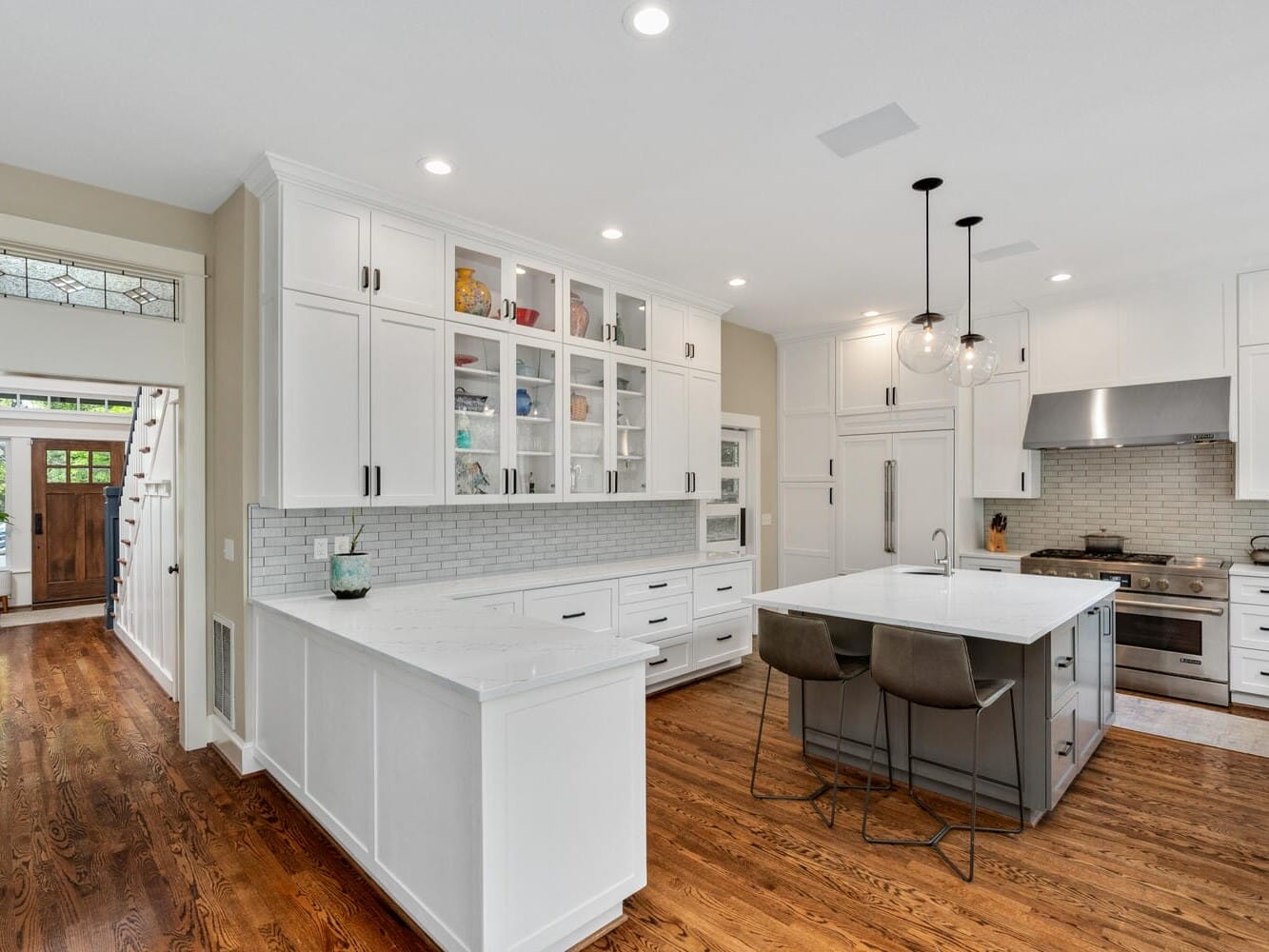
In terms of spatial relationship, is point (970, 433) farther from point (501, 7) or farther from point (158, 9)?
point (158, 9)

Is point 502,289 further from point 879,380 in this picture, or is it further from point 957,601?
point 879,380

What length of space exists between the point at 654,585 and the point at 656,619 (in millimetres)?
220

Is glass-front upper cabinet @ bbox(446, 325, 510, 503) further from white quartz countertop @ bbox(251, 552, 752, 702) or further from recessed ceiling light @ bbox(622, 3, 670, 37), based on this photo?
recessed ceiling light @ bbox(622, 3, 670, 37)

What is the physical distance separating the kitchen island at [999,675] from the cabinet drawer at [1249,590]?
1209mm

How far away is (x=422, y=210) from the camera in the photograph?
3.51 m

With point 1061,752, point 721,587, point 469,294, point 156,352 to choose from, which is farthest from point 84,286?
point 1061,752

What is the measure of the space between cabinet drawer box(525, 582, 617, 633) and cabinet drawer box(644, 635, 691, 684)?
467 mm

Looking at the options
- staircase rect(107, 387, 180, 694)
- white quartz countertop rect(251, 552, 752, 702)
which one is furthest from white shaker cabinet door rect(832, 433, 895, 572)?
staircase rect(107, 387, 180, 694)

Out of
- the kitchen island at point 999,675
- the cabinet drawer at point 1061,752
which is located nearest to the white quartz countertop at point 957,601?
the kitchen island at point 999,675

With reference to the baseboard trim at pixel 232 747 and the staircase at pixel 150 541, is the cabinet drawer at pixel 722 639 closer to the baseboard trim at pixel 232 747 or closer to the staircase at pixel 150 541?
the baseboard trim at pixel 232 747

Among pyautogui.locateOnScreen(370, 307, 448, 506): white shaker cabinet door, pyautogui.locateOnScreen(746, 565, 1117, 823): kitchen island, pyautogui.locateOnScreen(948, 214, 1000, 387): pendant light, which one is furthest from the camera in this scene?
pyautogui.locateOnScreen(948, 214, 1000, 387): pendant light

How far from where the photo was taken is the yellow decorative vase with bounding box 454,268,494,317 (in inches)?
148

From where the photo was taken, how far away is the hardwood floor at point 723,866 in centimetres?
214

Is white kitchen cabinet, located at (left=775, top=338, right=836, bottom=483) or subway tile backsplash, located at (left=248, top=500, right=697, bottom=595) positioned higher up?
white kitchen cabinet, located at (left=775, top=338, right=836, bottom=483)
